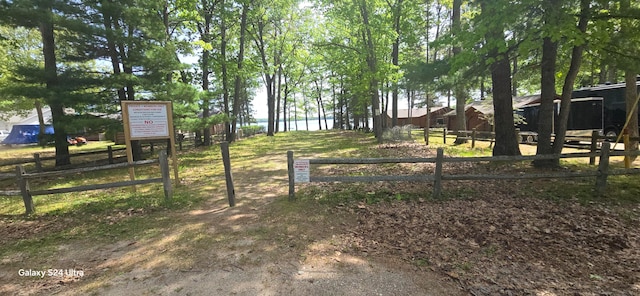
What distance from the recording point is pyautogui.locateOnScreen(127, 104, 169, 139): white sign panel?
7.23 metres

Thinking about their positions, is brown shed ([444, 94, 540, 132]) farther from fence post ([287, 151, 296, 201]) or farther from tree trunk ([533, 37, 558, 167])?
fence post ([287, 151, 296, 201])

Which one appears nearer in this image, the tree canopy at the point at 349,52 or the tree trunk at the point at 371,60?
the tree canopy at the point at 349,52

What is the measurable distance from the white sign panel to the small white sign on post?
378 cm

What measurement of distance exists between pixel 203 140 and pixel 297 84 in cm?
2547

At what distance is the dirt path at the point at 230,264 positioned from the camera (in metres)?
3.28

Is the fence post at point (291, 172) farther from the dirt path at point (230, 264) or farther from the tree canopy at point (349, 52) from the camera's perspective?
the tree canopy at point (349, 52)

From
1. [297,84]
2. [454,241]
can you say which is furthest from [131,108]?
[297,84]

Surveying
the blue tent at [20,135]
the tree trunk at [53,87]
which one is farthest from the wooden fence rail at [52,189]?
the blue tent at [20,135]

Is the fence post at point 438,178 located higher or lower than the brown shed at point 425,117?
lower

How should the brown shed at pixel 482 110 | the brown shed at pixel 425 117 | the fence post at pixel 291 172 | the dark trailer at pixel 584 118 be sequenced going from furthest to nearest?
the brown shed at pixel 425 117 < the brown shed at pixel 482 110 < the dark trailer at pixel 584 118 < the fence post at pixel 291 172

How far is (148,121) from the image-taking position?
7410 millimetres

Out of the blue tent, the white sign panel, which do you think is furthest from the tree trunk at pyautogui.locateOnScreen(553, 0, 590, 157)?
the blue tent

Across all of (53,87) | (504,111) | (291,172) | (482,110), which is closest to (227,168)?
(291,172)

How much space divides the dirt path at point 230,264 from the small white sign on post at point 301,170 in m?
0.85
